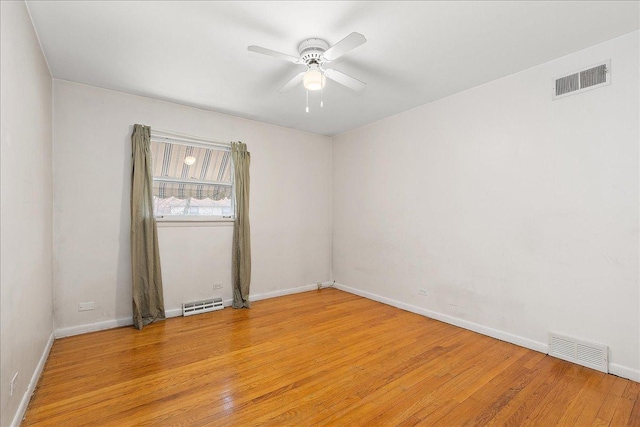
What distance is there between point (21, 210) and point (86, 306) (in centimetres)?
184

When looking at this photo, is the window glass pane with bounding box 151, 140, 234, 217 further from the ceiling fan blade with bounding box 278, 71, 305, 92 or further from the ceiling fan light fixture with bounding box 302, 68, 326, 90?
the ceiling fan light fixture with bounding box 302, 68, 326, 90

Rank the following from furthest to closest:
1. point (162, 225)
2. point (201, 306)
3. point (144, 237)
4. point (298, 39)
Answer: point (201, 306)
point (162, 225)
point (144, 237)
point (298, 39)

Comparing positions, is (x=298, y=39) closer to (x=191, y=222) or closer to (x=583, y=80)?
(x=583, y=80)

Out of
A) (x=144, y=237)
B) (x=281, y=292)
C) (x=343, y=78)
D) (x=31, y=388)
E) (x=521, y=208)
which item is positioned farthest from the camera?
(x=281, y=292)

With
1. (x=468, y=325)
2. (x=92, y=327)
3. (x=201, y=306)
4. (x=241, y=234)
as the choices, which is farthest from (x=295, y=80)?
(x=92, y=327)

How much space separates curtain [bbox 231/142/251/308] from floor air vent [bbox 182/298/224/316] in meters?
0.23

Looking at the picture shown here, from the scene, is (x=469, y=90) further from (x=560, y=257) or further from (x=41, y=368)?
(x=41, y=368)

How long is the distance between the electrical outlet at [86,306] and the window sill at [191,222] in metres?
1.10

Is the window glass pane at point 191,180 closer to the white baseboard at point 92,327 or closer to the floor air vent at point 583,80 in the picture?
the white baseboard at point 92,327

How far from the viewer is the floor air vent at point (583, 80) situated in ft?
8.07

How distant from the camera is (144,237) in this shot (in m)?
3.50

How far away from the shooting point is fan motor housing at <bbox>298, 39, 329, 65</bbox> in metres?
2.40

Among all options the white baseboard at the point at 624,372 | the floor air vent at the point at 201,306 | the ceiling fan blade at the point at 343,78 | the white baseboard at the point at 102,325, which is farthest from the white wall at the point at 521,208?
the white baseboard at the point at 102,325

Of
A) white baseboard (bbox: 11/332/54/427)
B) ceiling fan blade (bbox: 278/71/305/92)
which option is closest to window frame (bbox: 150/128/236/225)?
white baseboard (bbox: 11/332/54/427)
